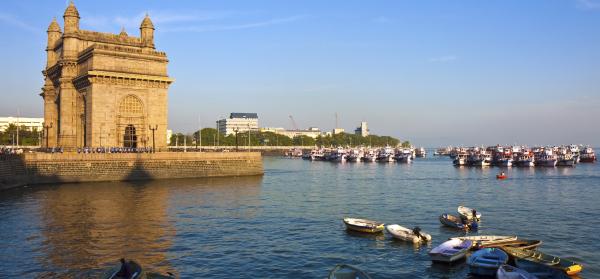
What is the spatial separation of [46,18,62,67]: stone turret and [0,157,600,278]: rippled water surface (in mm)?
42320

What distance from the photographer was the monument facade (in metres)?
81.1

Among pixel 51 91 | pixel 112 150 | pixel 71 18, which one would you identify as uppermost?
pixel 71 18

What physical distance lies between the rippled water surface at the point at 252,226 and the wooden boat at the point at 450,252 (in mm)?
617

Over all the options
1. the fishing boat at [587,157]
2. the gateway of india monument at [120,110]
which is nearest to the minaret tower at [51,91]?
the gateway of india monument at [120,110]

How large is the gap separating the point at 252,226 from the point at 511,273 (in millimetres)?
22478

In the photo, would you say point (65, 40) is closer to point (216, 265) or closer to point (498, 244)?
point (216, 265)

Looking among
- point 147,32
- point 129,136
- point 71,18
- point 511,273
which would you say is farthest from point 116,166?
point 511,273

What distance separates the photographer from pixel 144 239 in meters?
36.7

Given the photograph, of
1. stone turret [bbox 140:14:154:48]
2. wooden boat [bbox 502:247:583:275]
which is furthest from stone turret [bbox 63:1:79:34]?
wooden boat [bbox 502:247:583:275]

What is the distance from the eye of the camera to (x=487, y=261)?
1134 inches

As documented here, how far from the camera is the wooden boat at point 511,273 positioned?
25.5 metres

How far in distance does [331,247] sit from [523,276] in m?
13.5

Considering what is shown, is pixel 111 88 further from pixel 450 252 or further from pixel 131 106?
pixel 450 252

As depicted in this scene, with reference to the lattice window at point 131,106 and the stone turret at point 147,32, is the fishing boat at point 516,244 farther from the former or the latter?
the stone turret at point 147,32
